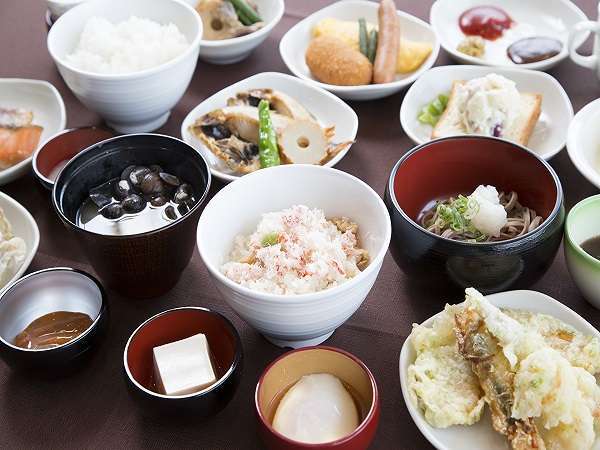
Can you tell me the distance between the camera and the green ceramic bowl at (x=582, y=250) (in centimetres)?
166

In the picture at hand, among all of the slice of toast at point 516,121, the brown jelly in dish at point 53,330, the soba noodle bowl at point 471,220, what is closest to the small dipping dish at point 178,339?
the brown jelly in dish at point 53,330

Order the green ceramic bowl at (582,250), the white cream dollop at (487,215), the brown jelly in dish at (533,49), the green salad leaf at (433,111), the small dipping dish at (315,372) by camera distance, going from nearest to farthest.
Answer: the small dipping dish at (315,372)
the green ceramic bowl at (582,250)
the white cream dollop at (487,215)
the green salad leaf at (433,111)
the brown jelly in dish at (533,49)

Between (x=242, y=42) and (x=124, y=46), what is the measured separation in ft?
1.49

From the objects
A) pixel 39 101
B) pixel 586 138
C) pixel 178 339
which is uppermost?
pixel 586 138

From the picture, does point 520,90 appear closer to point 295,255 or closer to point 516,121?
point 516,121

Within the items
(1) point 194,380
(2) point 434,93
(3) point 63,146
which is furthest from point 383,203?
(3) point 63,146

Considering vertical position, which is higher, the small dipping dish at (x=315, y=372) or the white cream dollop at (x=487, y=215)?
the white cream dollop at (x=487, y=215)

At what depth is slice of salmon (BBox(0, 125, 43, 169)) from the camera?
224cm

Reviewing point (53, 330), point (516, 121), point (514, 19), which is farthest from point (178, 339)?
point (514, 19)

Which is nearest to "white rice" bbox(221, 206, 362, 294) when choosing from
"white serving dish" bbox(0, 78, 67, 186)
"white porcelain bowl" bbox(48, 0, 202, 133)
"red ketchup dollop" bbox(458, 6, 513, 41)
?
"white porcelain bowl" bbox(48, 0, 202, 133)

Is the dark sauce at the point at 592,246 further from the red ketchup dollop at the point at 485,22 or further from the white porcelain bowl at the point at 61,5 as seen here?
the white porcelain bowl at the point at 61,5

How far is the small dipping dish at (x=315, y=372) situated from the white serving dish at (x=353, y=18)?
46.7 inches

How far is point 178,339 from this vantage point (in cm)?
163

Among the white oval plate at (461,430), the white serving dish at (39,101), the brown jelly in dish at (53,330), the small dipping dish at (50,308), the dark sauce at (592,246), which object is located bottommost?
the white serving dish at (39,101)
